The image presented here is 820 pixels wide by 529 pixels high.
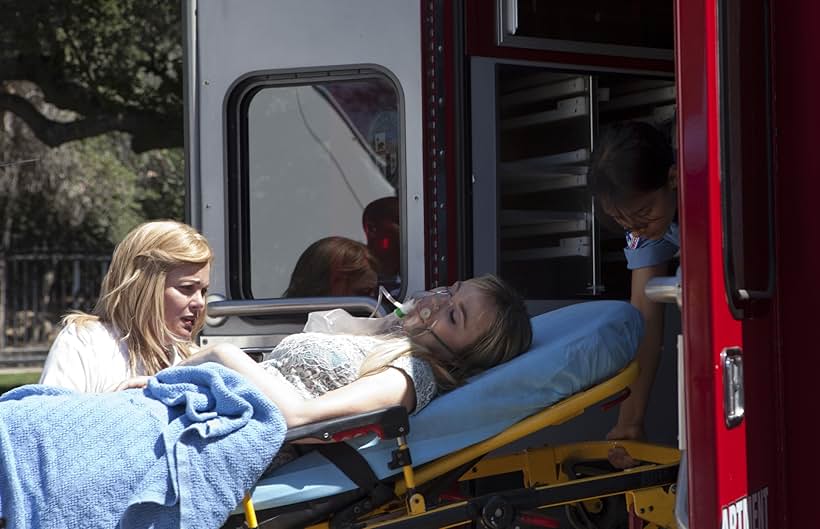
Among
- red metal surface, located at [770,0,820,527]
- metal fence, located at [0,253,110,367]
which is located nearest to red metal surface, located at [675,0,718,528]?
red metal surface, located at [770,0,820,527]

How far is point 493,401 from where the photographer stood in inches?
133

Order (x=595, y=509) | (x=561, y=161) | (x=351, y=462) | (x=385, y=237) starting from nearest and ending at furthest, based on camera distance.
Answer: (x=351, y=462)
(x=595, y=509)
(x=385, y=237)
(x=561, y=161)

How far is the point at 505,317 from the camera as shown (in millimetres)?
3680

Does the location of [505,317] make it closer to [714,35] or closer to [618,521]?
[618,521]

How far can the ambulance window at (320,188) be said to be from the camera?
4.71 metres

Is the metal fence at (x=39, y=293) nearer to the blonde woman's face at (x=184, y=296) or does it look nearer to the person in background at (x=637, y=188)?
the blonde woman's face at (x=184, y=296)

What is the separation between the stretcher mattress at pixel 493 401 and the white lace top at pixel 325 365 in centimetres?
10

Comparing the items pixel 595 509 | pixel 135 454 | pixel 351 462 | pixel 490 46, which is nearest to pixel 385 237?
pixel 490 46

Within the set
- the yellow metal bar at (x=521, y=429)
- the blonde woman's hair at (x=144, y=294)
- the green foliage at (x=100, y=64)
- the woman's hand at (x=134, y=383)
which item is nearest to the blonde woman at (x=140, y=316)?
the blonde woman's hair at (x=144, y=294)

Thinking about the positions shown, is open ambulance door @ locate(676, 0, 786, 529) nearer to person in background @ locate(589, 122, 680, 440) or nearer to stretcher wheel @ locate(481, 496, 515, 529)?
stretcher wheel @ locate(481, 496, 515, 529)

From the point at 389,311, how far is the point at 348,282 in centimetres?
26

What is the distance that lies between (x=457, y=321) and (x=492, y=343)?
13cm

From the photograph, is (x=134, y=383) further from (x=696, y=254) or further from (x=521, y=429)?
(x=696, y=254)

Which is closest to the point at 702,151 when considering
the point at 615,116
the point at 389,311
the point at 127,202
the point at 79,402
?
the point at 79,402
